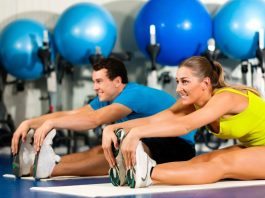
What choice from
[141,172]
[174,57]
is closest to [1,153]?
[174,57]

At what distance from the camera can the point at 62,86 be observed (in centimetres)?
742

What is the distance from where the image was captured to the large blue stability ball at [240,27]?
6496 mm

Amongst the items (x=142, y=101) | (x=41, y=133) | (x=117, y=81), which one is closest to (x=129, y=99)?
(x=142, y=101)

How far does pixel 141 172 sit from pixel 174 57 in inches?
130

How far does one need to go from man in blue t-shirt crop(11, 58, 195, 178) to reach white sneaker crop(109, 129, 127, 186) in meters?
0.51

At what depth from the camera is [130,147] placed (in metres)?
3.31

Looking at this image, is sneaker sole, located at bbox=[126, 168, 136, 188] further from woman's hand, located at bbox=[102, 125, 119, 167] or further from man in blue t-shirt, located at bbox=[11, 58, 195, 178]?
man in blue t-shirt, located at bbox=[11, 58, 195, 178]

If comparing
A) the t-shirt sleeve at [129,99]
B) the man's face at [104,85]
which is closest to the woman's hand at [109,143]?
the t-shirt sleeve at [129,99]

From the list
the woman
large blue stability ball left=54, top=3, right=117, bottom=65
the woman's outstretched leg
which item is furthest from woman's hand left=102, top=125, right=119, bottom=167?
large blue stability ball left=54, top=3, right=117, bottom=65

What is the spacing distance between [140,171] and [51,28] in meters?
4.34

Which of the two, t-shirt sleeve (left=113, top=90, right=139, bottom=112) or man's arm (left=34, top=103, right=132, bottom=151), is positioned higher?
t-shirt sleeve (left=113, top=90, right=139, bottom=112)

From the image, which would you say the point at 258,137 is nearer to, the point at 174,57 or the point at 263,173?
the point at 263,173

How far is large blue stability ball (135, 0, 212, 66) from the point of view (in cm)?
647

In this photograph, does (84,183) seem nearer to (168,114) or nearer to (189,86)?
(168,114)
